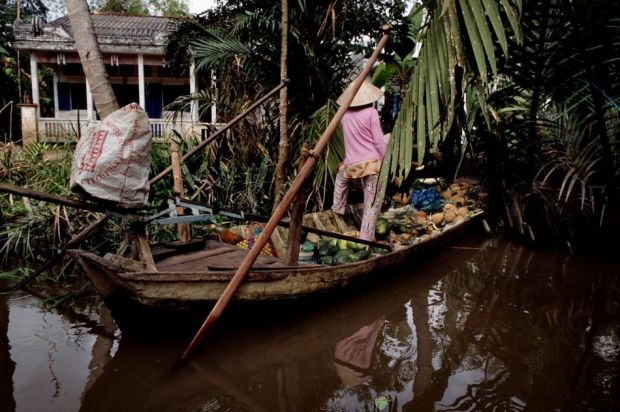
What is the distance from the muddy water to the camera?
228 centimetres

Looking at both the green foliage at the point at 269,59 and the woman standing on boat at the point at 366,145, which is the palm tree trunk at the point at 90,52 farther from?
the woman standing on boat at the point at 366,145

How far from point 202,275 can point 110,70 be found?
12.2m

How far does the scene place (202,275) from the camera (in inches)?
102

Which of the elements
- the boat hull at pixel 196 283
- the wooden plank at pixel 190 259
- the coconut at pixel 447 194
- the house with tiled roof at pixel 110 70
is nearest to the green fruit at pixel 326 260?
the boat hull at pixel 196 283

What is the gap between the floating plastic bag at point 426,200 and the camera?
19.0ft

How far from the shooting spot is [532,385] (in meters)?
2.44

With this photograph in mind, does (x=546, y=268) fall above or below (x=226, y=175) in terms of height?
below

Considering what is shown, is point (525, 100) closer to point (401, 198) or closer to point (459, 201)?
point (459, 201)

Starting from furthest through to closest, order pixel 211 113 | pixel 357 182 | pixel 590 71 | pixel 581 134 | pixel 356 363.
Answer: pixel 211 113
pixel 357 182
pixel 581 134
pixel 590 71
pixel 356 363

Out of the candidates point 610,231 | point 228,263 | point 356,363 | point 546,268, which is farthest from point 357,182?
point 356,363

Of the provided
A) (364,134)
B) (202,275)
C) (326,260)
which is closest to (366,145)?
(364,134)

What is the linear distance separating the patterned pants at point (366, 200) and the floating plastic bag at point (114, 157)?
7.62 ft

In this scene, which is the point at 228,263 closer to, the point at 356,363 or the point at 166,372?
the point at 166,372

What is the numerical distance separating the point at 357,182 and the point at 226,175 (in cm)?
182
